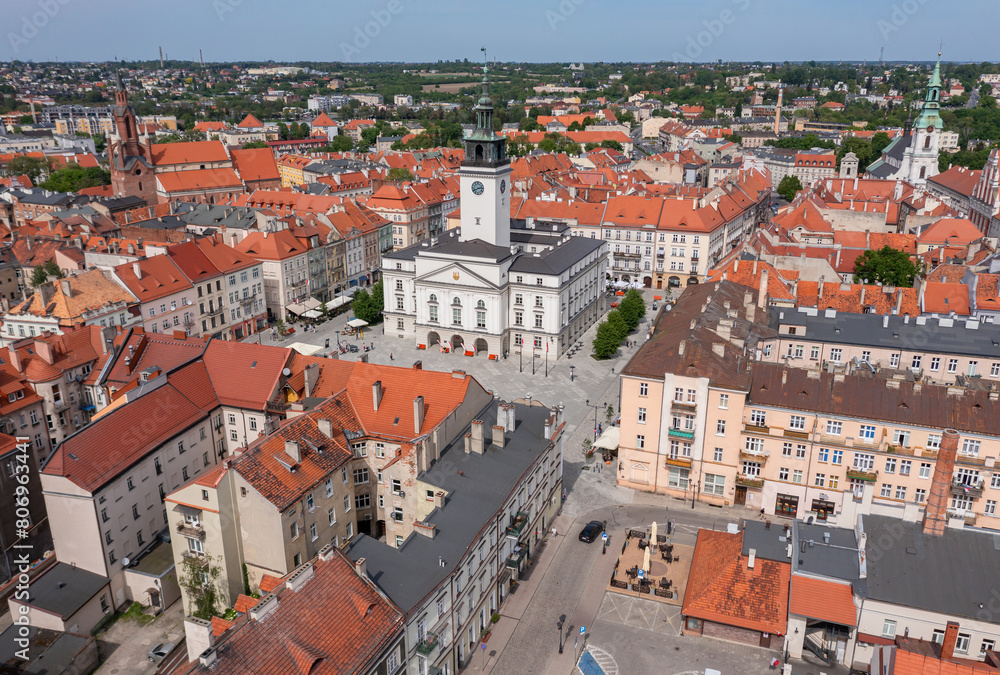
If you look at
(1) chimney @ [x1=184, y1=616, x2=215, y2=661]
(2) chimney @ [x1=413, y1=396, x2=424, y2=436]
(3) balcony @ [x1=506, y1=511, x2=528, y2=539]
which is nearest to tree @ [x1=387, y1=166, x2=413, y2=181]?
(2) chimney @ [x1=413, y1=396, x2=424, y2=436]

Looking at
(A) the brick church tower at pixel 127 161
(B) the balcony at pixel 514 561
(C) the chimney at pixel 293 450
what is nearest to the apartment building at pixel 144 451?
(C) the chimney at pixel 293 450

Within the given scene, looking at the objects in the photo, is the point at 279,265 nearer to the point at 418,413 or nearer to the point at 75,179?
the point at 418,413

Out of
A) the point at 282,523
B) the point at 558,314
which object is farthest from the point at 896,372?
the point at 282,523

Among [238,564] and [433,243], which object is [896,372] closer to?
[238,564]

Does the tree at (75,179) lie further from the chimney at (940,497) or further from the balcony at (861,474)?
the chimney at (940,497)

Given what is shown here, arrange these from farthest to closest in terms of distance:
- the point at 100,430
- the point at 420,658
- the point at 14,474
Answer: the point at 14,474 → the point at 100,430 → the point at 420,658

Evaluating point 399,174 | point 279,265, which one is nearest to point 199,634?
point 279,265
